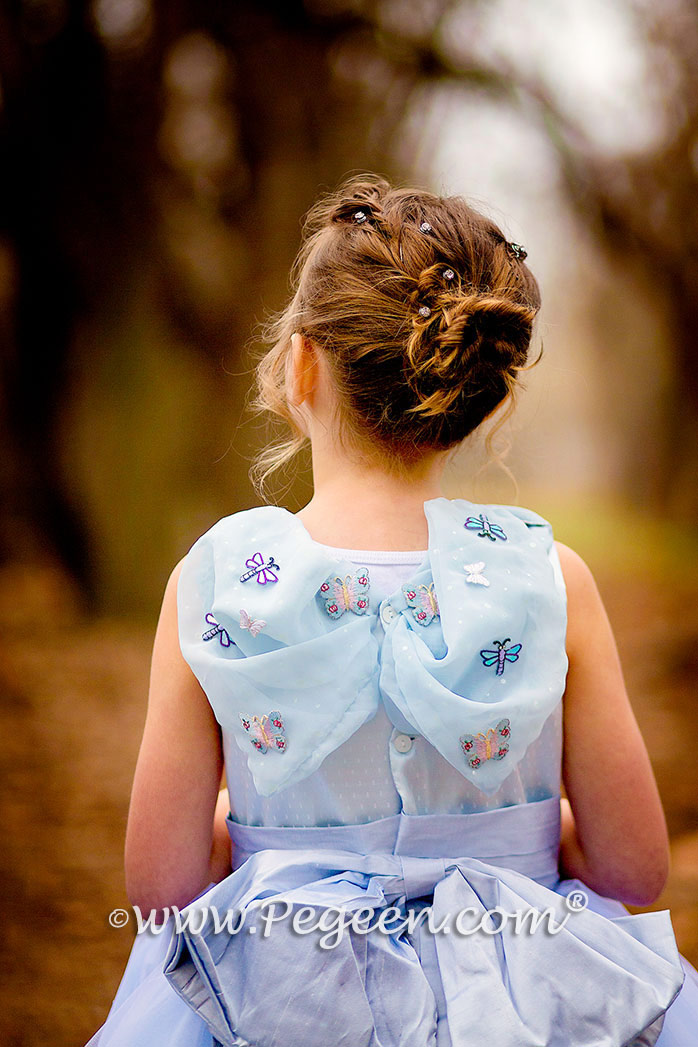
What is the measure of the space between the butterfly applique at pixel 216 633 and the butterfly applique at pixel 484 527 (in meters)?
0.26

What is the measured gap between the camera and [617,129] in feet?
13.0

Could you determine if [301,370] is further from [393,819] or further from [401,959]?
[401,959]

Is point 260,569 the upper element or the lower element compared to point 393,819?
upper

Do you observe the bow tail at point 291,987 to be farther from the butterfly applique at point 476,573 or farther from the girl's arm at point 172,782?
the butterfly applique at point 476,573

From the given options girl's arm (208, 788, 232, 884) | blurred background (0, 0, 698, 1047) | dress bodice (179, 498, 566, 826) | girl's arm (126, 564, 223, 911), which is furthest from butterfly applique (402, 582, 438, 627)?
blurred background (0, 0, 698, 1047)

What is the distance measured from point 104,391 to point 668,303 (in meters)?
2.54

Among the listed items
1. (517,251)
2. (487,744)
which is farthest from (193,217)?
(487,744)

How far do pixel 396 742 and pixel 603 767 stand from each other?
0.81ft

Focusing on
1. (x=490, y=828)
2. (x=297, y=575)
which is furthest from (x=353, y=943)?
(x=297, y=575)

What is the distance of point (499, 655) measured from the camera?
844mm

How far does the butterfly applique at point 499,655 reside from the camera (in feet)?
2.76

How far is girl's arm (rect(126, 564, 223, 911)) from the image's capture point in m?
0.93

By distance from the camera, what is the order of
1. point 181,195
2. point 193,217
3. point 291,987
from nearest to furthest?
point 291,987, point 181,195, point 193,217

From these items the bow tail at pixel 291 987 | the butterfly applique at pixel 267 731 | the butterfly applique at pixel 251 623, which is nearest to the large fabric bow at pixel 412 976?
the bow tail at pixel 291 987
